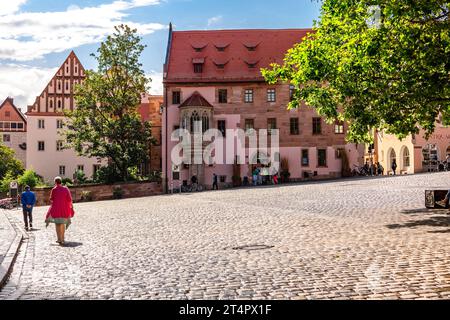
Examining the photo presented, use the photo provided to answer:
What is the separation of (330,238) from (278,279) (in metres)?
4.81

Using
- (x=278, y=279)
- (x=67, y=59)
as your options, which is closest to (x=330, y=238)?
(x=278, y=279)

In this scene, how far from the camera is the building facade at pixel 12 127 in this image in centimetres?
9838

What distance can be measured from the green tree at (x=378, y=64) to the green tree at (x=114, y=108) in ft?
118

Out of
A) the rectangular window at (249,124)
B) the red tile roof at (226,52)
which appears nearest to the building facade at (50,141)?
the red tile roof at (226,52)

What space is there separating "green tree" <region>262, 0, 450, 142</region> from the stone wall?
31893mm

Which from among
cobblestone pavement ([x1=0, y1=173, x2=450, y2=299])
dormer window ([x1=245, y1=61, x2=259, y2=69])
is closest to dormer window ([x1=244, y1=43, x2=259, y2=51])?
dormer window ([x1=245, y1=61, x2=259, y2=69])

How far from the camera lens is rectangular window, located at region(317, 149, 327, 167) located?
53.8 m

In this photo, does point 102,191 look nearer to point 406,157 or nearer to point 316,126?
point 316,126

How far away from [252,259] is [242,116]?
145ft

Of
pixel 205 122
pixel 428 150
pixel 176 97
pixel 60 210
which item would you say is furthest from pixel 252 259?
pixel 428 150

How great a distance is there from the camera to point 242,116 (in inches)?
2144

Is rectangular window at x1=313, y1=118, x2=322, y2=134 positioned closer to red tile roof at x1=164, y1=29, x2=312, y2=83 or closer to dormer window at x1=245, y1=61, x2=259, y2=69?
red tile roof at x1=164, y1=29, x2=312, y2=83

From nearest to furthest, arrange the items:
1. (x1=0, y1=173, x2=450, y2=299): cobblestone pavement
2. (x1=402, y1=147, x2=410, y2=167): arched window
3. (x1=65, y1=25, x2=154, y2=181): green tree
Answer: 1. (x1=0, y1=173, x2=450, y2=299): cobblestone pavement
2. (x1=65, y1=25, x2=154, y2=181): green tree
3. (x1=402, y1=147, x2=410, y2=167): arched window
